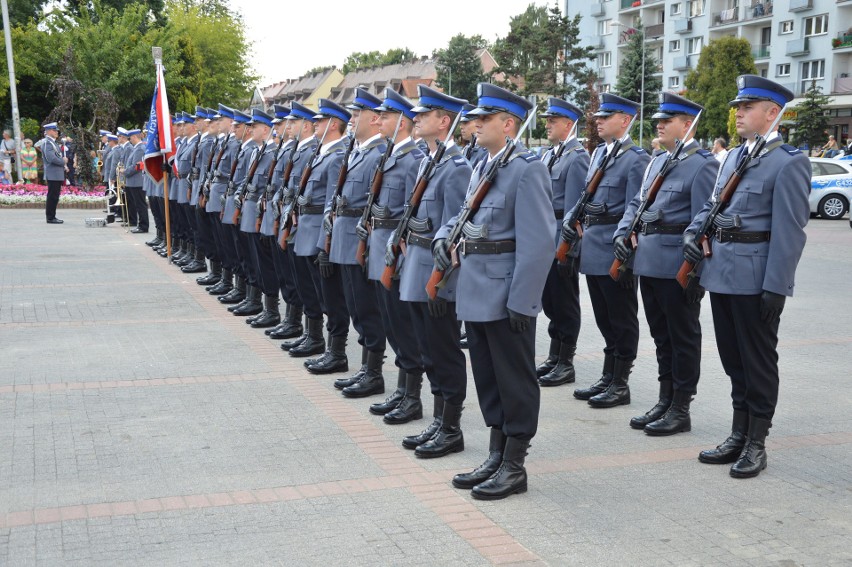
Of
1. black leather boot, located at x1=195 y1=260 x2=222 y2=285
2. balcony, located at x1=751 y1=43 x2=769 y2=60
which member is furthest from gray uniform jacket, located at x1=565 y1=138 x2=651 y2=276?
balcony, located at x1=751 y1=43 x2=769 y2=60

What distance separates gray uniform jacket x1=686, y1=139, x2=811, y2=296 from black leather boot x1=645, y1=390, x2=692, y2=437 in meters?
1.02

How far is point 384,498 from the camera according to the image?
500 cm

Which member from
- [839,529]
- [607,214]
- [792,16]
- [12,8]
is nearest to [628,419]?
[607,214]

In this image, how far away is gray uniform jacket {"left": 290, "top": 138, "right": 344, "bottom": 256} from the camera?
7984 millimetres

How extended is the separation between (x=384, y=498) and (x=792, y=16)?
56.4 meters

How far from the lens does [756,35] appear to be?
192 ft

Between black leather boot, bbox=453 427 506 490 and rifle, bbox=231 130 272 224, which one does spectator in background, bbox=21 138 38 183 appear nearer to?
rifle, bbox=231 130 272 224

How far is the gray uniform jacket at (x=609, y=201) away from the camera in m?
6.87

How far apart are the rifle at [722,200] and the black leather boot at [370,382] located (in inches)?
99.6

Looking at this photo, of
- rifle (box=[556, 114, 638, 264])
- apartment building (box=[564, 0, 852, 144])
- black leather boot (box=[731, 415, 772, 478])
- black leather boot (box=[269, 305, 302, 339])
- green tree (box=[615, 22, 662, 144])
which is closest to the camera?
black leather boot (box=[731, 415, 772, 478])

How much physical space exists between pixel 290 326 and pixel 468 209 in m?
4.51

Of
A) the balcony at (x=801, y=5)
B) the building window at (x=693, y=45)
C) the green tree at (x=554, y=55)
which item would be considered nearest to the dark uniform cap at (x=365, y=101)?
the balcony at (x=801, y=5)

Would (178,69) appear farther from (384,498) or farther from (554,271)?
(384,498)

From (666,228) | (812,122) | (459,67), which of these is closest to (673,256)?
(666,228)
